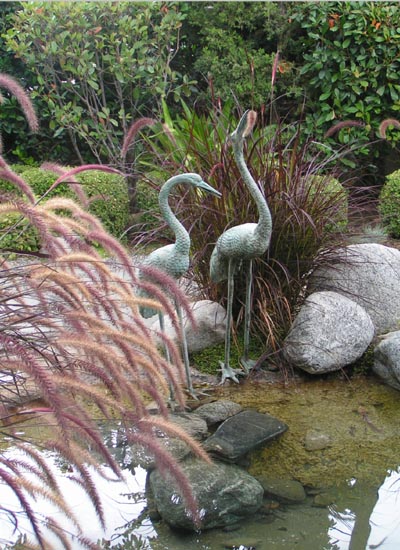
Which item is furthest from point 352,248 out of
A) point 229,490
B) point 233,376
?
point 229,490

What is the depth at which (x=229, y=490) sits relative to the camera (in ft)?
9.04

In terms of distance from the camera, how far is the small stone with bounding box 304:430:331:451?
335 cm

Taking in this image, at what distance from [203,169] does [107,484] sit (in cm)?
236

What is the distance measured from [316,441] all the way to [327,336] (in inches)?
33.1

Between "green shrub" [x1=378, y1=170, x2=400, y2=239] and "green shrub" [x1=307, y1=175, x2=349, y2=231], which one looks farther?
"green shrub" [x1=378, y1=170, x2=400, y2=239]

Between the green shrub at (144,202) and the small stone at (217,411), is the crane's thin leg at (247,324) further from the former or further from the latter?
the green shrub at (144,202)

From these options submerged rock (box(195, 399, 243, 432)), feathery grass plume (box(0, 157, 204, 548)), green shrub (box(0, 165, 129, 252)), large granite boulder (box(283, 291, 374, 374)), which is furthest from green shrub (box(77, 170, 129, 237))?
feathery grass plume (box(0, 157, 204, 548))

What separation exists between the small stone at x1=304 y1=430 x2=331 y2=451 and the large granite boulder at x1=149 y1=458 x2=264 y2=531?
543mm

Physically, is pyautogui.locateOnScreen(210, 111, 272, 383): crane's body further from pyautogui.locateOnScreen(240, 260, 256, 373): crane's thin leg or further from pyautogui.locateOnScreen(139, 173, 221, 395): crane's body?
pyautogui.locateOnScreen(139, 173, 221, 395): crane's body

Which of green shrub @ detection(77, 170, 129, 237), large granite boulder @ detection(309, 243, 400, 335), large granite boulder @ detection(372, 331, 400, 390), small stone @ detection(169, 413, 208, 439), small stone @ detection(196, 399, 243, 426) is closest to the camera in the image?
small stone @ detection(169, 413, 208, 439)

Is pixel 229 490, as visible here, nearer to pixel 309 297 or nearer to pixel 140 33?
pixel 309 297

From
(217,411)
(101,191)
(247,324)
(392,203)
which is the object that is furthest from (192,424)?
(392,203)

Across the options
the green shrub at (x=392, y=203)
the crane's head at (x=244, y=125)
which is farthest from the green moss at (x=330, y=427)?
the green shrub at (x=392, y=203)

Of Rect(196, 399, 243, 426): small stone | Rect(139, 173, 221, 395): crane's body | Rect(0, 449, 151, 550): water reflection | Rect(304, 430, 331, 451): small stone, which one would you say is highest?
Rect(139, 173, 221, 395): crane's body
